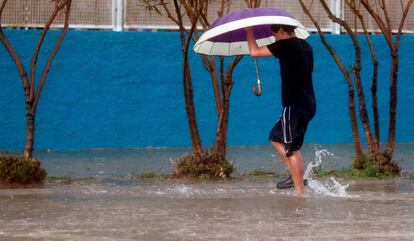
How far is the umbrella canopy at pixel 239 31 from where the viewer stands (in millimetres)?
8328

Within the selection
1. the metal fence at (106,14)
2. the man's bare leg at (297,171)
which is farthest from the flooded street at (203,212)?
the metal fence at (106,14)

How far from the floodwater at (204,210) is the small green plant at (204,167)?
178 mm

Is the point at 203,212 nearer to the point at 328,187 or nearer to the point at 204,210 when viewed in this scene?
the point at 204,210

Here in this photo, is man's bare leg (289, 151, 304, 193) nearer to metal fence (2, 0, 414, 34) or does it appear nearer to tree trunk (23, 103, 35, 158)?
tree trunk (23, 103, 35, 158)

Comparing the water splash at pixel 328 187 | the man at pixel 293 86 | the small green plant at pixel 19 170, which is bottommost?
the water splash at pixel 328 187

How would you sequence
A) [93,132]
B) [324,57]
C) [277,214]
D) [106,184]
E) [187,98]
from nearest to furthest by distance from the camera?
[277,214]
[106,184]
[187,98]
[93,132]
[324,57]

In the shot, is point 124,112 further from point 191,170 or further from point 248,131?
A: point 191,170

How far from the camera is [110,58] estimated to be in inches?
529

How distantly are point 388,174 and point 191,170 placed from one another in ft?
7.18

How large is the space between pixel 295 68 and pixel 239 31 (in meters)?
1.06

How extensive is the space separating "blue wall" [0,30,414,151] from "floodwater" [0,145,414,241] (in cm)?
248

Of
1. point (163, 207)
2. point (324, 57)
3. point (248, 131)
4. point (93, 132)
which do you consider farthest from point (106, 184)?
point (324, 57)

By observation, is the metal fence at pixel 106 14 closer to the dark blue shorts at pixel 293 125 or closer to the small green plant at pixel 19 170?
the small green plant at pixel 19 170

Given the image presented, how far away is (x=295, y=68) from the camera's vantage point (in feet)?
27.6
